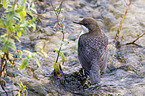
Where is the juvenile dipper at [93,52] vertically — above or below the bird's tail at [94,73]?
above

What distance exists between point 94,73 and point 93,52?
0.47 m

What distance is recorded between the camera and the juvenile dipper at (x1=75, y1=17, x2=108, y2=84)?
332 centimetres

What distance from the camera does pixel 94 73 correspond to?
3.23m

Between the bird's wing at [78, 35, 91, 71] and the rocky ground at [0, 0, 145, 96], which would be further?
the bird's wing at [78, 35, 91, 71]

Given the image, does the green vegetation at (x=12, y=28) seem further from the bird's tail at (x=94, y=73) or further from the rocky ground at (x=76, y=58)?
the bird's tail at (x=94, y=73)

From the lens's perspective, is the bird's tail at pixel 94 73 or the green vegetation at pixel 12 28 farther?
the bird's tail at pixel 94 73

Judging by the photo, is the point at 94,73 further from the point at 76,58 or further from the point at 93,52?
the point at 76,58

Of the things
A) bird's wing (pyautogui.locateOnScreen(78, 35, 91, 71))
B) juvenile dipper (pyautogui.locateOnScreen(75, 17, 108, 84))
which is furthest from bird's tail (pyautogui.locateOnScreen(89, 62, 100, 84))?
bird's wing (pyautogui.locateOnScreen(78, 35, 91, 71))

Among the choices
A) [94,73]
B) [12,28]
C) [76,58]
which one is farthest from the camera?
[76,58]

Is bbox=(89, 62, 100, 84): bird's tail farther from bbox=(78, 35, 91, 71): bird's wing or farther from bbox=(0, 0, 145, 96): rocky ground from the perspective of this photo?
bbox=(0, 0, 145, 96): rocky ground

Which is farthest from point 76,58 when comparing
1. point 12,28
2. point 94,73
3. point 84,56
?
point 12,28

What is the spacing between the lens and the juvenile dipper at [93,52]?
3316mm

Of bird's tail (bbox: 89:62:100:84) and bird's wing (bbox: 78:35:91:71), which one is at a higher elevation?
bird's wing (bbox: 78:35:91:71)

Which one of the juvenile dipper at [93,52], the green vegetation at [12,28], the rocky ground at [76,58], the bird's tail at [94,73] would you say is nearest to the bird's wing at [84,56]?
the juvenile dipper at [93,52]
